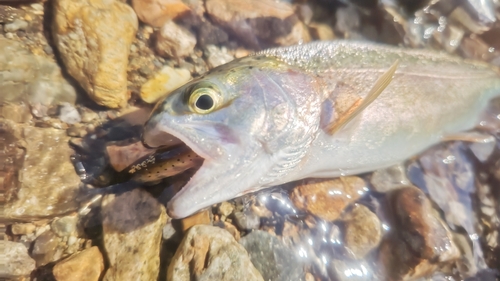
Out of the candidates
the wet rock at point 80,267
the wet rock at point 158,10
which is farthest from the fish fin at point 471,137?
the wet rock at point 80,267

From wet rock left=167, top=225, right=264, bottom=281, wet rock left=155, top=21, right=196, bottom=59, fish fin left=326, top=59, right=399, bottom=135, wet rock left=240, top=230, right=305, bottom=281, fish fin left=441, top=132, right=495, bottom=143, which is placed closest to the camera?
wet rock left=167, top=225, right=264, bottom=281

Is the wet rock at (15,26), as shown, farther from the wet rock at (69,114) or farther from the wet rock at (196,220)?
the wet rock at (196,220)

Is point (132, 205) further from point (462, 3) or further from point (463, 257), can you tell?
point (462, 3)

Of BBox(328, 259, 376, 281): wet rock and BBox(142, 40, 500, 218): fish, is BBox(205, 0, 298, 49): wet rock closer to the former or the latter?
BBox(142, 40, 500, 218): fish

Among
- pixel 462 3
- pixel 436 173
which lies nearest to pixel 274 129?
pixel 436 173

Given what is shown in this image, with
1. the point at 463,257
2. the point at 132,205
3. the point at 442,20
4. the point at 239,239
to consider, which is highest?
the point at 442,20

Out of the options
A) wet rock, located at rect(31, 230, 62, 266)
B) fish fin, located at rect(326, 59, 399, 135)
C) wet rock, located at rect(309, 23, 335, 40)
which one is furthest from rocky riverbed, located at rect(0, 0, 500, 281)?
fish fin, located at rect(326, 59, 399, 135)
